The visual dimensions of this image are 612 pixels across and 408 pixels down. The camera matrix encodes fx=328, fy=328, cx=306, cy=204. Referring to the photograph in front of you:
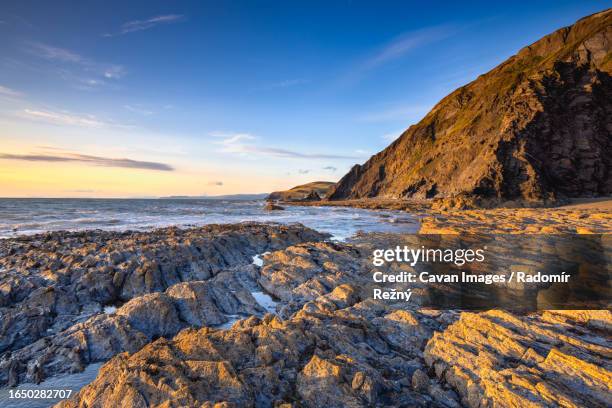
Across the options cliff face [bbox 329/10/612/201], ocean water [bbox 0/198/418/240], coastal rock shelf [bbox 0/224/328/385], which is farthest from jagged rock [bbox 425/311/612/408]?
cliff face [bbox 329/10/612/201]

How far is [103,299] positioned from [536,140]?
259 ft

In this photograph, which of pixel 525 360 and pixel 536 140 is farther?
pixel 536 140

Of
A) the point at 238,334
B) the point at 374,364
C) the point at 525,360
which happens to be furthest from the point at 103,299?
the point at 525,360

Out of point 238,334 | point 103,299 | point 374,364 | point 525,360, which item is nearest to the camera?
point 525,360

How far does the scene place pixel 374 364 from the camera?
7016mm

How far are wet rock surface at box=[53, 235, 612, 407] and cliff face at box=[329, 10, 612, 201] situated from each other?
195 ft

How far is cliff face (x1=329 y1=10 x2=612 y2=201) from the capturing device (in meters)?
62.5

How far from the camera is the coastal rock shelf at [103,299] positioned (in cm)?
863

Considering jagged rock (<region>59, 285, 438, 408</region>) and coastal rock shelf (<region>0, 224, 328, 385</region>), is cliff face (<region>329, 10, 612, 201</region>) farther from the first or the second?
jagged rock (<region>59, 285, 438, 408</region>)

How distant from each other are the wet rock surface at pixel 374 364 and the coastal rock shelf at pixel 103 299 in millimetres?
2767

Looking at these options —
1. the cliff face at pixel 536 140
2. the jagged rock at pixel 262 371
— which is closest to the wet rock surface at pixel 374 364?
the jagged rock at pixel 262 371

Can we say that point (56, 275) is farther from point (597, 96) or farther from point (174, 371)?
point (597, 96)

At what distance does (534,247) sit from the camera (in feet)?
69.1

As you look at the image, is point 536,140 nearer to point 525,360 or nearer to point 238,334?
point 525,360
